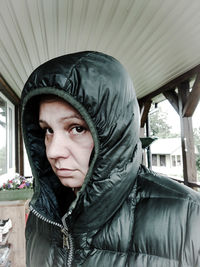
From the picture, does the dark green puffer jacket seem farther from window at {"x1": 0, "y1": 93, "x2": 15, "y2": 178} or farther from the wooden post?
window at {"x1": 0, "y1": 93, "x2": 15, "y2": 178}

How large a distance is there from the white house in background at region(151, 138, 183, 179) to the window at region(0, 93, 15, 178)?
16.4 ft

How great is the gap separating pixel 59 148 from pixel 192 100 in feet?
11.7

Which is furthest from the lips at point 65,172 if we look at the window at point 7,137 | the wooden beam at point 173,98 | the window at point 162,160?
the window at point 162,160

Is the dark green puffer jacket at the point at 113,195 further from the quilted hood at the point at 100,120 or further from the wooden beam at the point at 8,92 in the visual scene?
the wooden beam at the point at 8,92

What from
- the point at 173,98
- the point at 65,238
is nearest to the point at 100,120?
the point at 65,238

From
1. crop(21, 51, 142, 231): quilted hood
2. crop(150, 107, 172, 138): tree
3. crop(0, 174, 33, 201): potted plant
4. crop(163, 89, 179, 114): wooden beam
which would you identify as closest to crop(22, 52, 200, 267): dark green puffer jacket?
crop(21, 51, 142, 231): quilted hood

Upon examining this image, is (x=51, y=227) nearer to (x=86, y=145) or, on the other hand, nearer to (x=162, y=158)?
(x=86, y=145)

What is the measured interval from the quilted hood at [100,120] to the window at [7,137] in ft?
11.9

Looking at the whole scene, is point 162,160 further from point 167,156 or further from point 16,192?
point 16,192

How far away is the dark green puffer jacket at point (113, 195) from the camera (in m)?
0.54

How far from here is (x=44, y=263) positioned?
70cm

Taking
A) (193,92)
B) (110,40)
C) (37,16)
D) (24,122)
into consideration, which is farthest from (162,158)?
(24,122)

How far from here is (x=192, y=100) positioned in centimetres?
367

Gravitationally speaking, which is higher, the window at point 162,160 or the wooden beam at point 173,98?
the wooden beam at point 173,98
